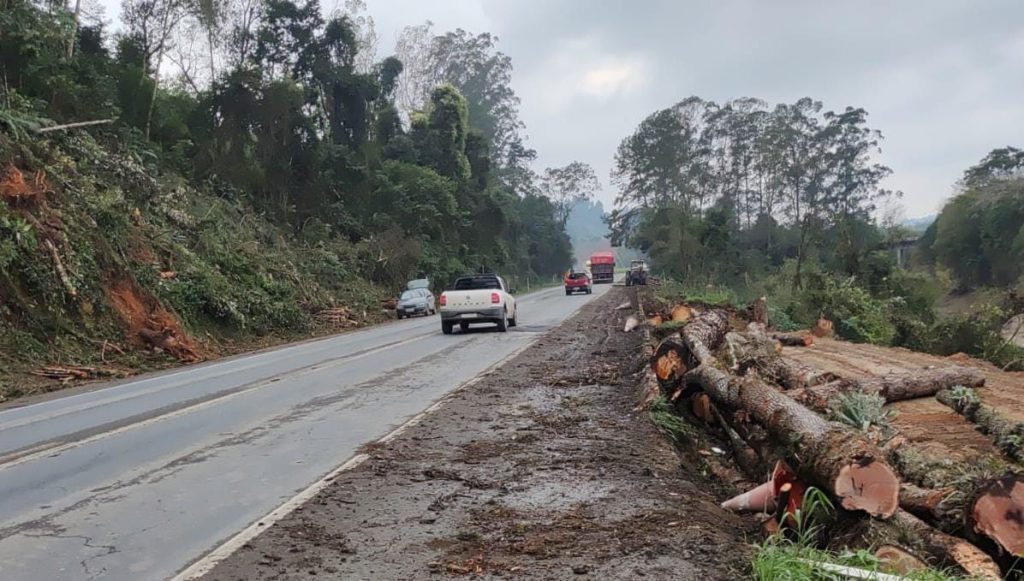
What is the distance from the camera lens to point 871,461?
4918mm

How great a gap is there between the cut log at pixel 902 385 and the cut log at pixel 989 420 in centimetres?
23

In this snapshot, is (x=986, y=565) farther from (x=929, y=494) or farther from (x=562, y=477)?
(x=562, y=477)

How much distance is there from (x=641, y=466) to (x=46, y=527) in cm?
479

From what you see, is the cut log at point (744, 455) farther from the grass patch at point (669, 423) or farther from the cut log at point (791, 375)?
the cut log at point (791, 375)

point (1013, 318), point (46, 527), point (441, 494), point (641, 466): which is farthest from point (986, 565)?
point (1013, 318)

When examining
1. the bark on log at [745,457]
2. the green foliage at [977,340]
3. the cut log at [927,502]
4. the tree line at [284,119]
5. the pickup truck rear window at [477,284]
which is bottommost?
the green foliage at [977,340]

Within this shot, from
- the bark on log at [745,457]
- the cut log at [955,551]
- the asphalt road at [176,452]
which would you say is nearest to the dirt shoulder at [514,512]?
the bark on log at [745,457]

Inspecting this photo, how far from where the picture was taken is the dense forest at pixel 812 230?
868 inches

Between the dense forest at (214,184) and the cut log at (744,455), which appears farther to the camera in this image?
the dense forest at (214,184)

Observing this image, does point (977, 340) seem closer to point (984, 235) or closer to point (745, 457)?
point (745, 457)

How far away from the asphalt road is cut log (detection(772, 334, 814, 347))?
7.00 metres

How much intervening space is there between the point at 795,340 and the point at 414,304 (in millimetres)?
21474

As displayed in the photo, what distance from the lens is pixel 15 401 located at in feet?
44.0

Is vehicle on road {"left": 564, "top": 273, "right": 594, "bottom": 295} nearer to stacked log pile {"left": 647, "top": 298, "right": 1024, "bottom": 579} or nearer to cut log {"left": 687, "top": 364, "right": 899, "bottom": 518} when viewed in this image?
stacked log pile {"left": 647, "top": 298, "right": 1024, "bottom": 579}
